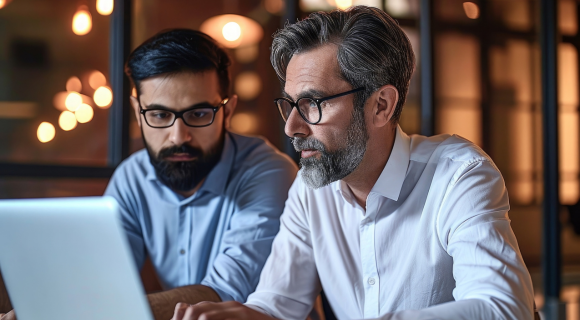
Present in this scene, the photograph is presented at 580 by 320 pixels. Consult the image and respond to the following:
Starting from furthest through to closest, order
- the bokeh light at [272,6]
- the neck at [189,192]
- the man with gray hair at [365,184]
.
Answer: the bokeh light at [272,6], the neck at [189,192], the man with gray hair at [365,184]

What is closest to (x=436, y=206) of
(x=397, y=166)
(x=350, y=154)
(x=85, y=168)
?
(x=397, y=166)

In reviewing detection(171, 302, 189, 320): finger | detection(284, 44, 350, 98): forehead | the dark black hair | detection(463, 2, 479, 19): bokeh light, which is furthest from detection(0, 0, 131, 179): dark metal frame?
detection(463, 2, 479, 19): bokeh light

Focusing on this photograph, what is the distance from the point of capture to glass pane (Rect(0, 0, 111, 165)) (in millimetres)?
3156

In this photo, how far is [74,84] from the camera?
11.1 ft

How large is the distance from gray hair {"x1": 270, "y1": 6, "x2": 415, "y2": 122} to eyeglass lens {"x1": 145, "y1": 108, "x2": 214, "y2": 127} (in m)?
0.45

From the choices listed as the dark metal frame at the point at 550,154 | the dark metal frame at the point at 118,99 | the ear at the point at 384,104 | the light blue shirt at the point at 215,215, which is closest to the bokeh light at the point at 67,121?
the dark metal frame at the point at 118,99

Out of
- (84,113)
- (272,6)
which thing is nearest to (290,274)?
(84,113)

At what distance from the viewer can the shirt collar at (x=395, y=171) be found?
4.73ft

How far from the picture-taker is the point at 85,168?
2.96 m

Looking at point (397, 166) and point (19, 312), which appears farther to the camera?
point (397, 166)

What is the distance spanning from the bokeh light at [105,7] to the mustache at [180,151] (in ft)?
5.23

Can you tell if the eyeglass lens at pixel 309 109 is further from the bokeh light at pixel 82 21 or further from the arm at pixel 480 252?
the bokeh light at pixel 82 21

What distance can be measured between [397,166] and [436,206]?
0.16 metres

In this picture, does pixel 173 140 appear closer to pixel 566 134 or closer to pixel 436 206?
pixel 436 206
